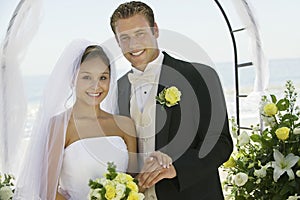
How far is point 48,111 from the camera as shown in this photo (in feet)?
8.75

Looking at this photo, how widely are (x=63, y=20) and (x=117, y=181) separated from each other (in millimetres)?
16929

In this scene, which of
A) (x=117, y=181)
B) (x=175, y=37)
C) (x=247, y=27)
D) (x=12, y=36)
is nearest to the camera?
(x=117, y=181)

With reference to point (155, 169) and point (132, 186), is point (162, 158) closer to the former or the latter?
point (155, 169)

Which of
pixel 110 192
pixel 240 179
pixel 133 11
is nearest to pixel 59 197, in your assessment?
pixel 110 192

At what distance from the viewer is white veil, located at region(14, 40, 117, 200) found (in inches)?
102

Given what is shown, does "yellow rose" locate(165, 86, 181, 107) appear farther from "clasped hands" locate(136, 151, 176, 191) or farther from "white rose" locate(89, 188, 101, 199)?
"white rose" locate(89, 188, 101, 199)

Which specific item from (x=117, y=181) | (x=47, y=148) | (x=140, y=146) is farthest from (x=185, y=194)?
(x=47, y=148)

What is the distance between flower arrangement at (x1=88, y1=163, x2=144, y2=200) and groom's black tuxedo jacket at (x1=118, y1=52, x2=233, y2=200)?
30 centimetres

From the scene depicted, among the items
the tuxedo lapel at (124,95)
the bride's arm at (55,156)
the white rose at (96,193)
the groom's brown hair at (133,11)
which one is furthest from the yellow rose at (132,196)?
the groom's brown hair at (133,11)

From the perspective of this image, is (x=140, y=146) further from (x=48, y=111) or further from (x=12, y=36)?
(x=12, y=36)

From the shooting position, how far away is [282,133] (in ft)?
9.83

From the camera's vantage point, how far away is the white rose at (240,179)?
3.09m

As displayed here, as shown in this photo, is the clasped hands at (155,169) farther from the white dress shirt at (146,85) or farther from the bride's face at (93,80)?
the bride's face at (93,80)

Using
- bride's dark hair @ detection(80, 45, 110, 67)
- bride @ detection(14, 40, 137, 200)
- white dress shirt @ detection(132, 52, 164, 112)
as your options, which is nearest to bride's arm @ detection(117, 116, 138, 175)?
bride @ detection(14, 40, 137, 200)
